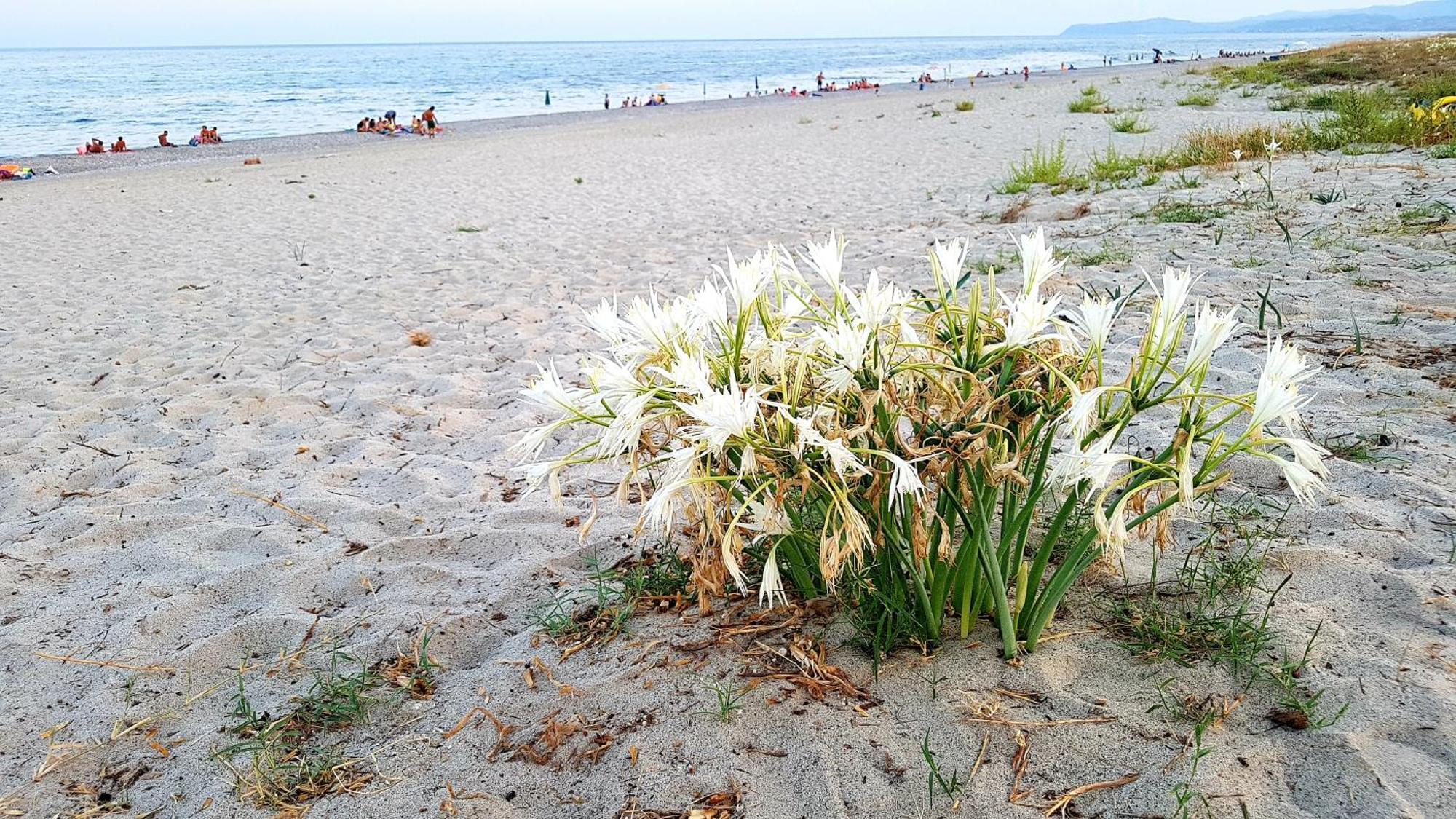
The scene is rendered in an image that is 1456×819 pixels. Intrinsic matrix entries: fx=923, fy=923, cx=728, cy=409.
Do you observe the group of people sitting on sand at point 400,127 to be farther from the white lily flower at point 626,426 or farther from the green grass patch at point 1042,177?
the white lily flower at point 626,426

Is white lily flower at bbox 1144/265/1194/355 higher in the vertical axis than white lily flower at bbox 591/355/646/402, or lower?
higher

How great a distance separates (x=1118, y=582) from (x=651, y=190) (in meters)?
8.50

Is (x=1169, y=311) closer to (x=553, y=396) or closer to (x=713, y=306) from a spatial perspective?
(x=713, y=306)

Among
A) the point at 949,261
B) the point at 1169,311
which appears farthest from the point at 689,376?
the point at 1169,311

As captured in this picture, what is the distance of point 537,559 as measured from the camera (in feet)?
8.40

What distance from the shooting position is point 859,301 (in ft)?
5.03

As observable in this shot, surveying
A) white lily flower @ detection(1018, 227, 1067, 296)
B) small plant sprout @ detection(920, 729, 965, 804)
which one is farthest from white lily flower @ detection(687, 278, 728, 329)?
small plant sprout @ detection(920, 729, 965, 804)

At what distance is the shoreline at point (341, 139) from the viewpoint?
589 inches

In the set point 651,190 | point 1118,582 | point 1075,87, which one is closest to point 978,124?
point 651,190

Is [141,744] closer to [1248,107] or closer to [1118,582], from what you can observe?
[1118,582]

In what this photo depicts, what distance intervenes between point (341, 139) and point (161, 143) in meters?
3.17

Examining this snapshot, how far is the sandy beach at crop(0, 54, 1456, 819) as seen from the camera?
1638 mm

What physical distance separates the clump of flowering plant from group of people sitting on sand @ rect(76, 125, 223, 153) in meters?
18.6

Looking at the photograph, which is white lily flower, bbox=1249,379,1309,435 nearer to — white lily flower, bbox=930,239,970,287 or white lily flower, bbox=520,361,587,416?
white lily flower, bbox=930,239,970,287
